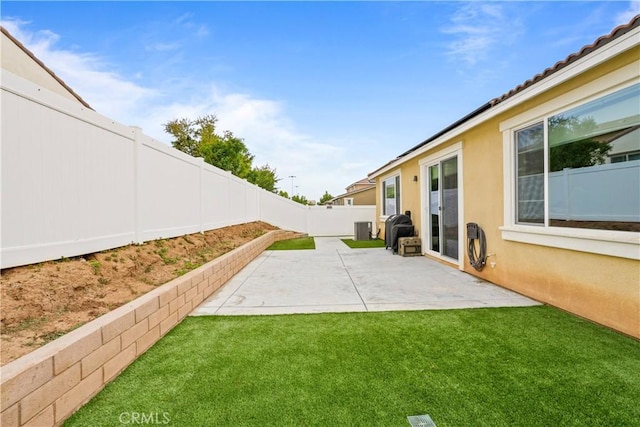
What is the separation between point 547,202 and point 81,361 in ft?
17.7

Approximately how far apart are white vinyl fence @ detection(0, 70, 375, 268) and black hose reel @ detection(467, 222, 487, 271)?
5743 millimetres

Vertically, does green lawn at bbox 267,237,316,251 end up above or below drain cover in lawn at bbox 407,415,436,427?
above

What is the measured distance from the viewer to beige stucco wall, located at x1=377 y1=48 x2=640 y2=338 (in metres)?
3.05

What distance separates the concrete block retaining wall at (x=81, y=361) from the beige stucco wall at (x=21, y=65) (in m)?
8.93

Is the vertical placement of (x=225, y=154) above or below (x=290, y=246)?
above

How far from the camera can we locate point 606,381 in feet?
7.20

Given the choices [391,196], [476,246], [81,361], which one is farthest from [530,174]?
[391,196]

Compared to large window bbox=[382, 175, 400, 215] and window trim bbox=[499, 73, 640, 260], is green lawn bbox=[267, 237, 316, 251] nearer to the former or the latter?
large window bbox=[382, 175, 400, 215]

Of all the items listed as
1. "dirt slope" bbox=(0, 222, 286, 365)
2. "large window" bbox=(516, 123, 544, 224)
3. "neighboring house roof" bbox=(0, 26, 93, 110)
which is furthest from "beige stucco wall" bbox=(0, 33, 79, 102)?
"large window" bbox=(516, 123, 544, 224)

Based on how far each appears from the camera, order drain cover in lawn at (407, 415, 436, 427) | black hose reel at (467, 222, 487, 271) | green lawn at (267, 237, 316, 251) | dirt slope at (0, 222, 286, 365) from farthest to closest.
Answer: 1. green lawn at (267, 237, 316, 251)
2. black hose reel at (467, 222, 487, 271)
3. dirt slope at (0, 222, 286, 365)
4. drain cover in lawn at (407, 415, 436, 427)

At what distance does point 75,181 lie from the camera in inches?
120

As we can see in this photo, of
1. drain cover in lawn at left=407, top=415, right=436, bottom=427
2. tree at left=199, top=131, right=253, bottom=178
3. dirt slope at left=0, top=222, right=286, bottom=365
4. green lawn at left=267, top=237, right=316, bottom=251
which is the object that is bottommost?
drain cover in lawn at left=407, top=415, right=436, bottom=427

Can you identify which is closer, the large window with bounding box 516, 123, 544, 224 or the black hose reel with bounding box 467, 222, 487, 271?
the large window with bounding box 516, 123, 544, 224
